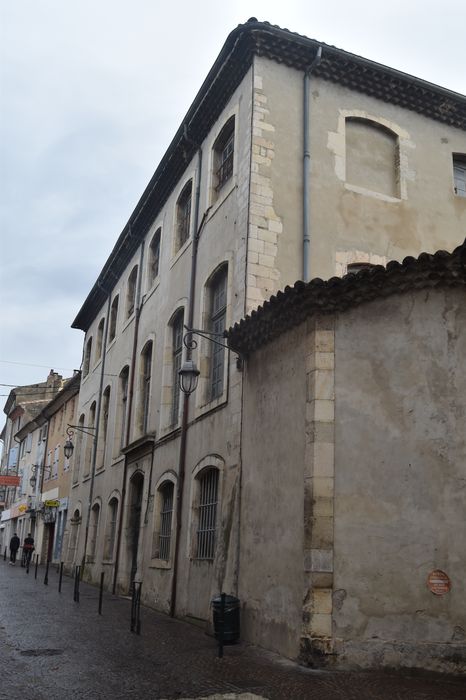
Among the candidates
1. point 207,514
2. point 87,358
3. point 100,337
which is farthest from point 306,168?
point 87,358

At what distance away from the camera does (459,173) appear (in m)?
14.3

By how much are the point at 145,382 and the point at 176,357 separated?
2545 mm

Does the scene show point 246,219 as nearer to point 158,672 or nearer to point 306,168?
point 306,168

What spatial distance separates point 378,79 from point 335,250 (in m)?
3.84

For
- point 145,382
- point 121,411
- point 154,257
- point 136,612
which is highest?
point 154,257

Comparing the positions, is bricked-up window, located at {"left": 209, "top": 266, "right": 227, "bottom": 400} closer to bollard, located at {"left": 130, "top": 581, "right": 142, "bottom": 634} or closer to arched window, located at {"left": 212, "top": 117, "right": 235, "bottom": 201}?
arched window, located at {"left": 212, "top": 117, "right": 235, "bottom": 201}

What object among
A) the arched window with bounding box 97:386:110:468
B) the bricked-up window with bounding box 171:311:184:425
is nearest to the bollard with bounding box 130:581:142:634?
the bricked-up window with bounding box 171:311:184:425

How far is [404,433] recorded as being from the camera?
8016 mm

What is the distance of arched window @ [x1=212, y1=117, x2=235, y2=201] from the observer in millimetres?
13648

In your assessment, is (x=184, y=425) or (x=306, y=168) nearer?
(x=306, y=168)

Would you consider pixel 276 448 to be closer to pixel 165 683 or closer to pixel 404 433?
pixel 404 433

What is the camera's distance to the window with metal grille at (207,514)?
1176 cm

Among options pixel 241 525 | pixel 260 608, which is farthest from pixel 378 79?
pixel 260 608

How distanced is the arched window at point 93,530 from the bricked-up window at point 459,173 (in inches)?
531
